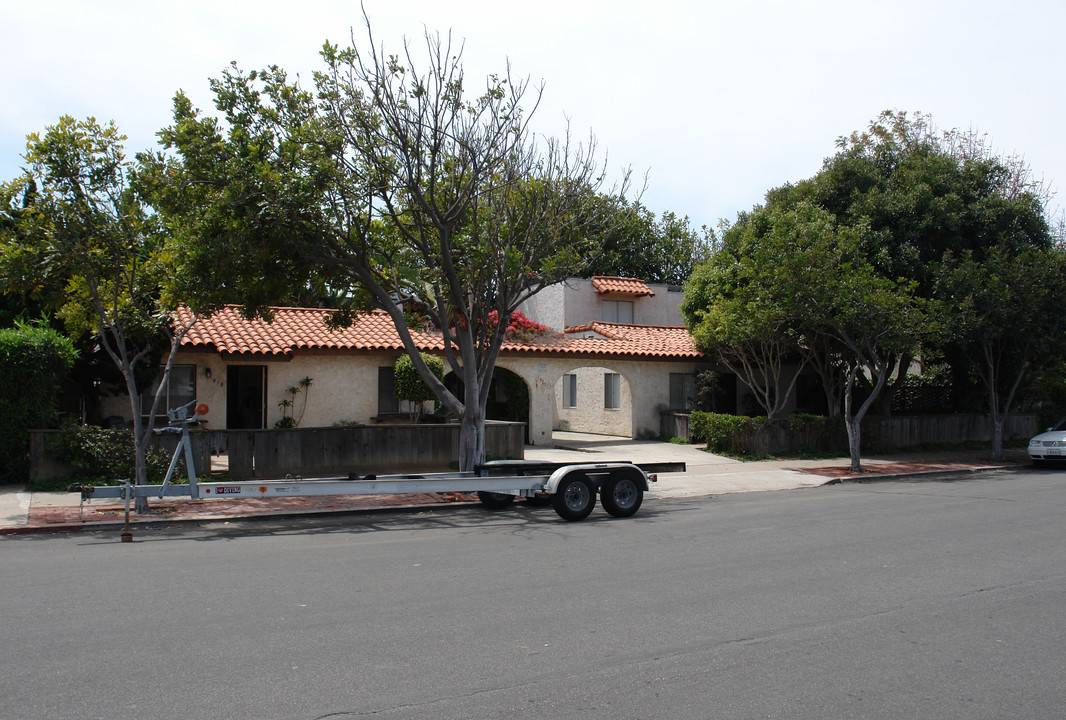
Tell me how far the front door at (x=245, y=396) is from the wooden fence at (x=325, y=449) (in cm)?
496

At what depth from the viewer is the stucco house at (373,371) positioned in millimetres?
A: 19328

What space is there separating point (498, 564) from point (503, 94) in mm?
8314

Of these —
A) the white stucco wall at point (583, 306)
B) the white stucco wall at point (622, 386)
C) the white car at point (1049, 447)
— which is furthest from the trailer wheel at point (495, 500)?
the white stucco wall at point (583, 306)

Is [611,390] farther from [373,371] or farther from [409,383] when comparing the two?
[409,383]

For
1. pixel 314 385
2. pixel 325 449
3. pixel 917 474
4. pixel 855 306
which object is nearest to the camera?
pixel 325 449

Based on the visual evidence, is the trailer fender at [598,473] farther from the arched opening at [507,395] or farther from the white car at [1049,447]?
the white car at [1049,447]

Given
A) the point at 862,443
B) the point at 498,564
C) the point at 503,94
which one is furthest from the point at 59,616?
the point at 862,443

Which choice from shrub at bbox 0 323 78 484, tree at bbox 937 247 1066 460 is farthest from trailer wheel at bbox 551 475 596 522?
tree at bbox 937 247 1066 460

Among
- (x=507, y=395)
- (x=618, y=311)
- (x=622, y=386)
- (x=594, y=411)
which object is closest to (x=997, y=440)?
(x=622, y=386)

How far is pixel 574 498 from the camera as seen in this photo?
11.9 metres

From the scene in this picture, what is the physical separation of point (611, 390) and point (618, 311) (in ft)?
22.4

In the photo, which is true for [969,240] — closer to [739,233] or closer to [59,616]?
[739,233]

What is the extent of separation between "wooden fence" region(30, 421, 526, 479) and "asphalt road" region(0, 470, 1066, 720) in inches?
173

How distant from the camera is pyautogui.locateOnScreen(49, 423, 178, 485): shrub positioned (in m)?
14.4
